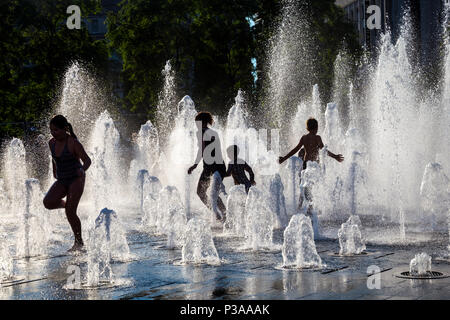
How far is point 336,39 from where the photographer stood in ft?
125

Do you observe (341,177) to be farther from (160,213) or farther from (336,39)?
(336,39)

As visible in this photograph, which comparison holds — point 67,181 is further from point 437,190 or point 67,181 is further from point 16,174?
point 16,174

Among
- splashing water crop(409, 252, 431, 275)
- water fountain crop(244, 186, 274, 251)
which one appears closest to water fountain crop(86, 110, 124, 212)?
water fountain crop(244, 186, 274, 251)

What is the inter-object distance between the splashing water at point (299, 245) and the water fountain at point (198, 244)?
29.7 inches

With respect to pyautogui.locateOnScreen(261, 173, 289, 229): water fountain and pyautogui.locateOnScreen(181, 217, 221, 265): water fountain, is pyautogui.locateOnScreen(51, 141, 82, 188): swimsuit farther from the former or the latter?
pyautogui.locateOnScreen(261, 173, 289, 229): water fountain

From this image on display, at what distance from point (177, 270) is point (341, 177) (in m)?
12.5

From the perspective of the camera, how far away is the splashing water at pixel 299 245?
7848 mm

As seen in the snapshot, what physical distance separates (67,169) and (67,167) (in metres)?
0.02

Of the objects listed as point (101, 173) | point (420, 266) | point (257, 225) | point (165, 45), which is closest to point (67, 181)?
point (257, 225)

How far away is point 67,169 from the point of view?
9117 mm

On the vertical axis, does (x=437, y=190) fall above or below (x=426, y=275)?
above

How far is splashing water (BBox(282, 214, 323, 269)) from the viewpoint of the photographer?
309 inches
